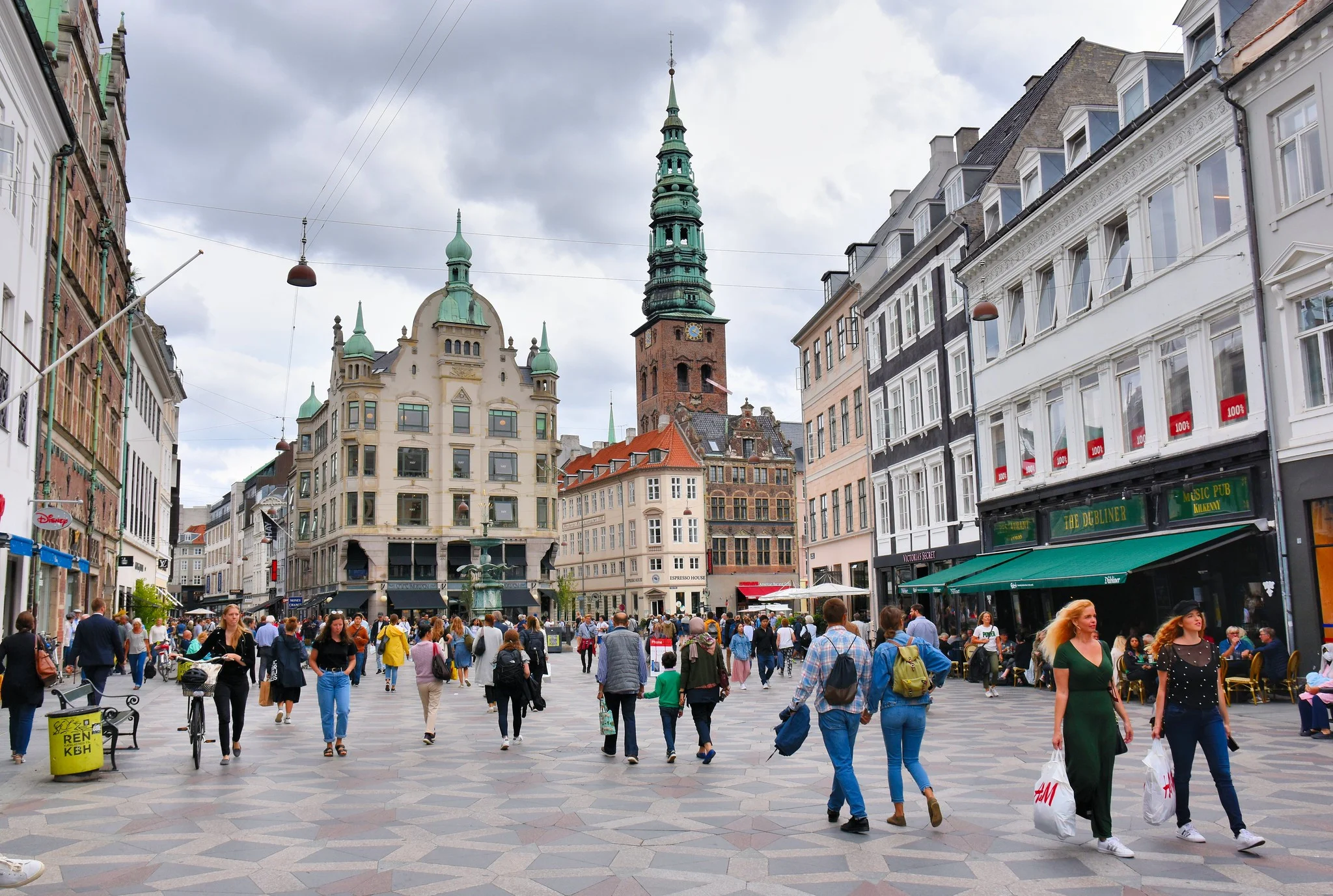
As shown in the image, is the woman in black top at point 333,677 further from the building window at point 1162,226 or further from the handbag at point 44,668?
the building window at point 1162,226

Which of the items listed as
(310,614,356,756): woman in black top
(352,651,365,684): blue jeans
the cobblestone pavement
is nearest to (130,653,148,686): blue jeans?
(352,651,365,684): blue jeans

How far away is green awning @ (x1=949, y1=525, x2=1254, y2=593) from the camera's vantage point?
67.7ft

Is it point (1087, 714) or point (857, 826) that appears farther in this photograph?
point (857, 826)

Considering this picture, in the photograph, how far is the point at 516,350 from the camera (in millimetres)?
70562

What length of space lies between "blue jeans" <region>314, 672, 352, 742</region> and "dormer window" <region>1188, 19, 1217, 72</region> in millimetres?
18672

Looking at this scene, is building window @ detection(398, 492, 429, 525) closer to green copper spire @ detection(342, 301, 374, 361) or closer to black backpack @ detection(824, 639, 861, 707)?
green copper spire @ detection(342, 301, 374, 361)

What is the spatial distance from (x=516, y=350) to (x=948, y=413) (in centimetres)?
4086

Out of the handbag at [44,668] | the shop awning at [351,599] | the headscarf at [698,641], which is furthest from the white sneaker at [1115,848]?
the shop awning at [351,599]

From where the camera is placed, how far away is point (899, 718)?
28.9 ft

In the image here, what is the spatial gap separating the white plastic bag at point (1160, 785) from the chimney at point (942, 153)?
121ft

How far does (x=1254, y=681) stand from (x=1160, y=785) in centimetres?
1197

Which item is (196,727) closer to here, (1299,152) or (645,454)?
(1299,152)

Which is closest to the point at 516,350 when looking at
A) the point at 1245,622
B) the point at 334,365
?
the point at 334,365

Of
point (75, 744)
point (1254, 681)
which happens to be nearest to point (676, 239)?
point (1254, 681)
